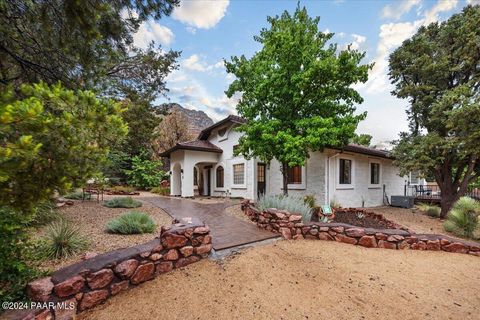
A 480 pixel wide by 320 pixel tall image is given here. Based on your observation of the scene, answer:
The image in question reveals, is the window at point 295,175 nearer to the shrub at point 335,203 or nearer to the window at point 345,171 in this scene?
the shrub at point 335,203

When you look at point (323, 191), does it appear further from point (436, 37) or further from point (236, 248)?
point (436, 37)

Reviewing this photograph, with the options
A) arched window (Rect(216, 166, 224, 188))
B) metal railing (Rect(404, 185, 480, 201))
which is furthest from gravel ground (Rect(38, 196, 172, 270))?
metal railing (Rect(404, 185, 480, 201))

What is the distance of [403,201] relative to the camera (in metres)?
13.4

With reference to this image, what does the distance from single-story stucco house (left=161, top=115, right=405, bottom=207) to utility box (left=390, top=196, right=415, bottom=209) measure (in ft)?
2.15

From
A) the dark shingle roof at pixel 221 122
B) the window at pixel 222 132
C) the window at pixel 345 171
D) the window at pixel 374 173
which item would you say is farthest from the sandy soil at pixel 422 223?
the window at pixel 222 132

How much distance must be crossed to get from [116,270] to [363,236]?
18.9 feet

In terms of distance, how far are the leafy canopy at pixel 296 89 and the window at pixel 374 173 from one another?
6.17 m

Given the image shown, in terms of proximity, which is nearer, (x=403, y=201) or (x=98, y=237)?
(x=98, y=237)

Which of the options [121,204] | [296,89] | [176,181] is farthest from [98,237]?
[176,181]

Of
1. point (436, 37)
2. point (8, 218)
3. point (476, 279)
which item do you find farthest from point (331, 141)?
point (436, 37)

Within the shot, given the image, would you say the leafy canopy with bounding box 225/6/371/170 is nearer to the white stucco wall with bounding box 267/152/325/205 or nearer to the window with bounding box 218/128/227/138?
the white stucco wall with bounding box 267/152/325/205

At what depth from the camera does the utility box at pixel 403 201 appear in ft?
43.5

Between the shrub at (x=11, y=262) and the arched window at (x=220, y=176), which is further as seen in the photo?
the arched window at (x=220, y=176)

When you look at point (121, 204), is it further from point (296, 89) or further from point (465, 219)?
point (465, 219)
